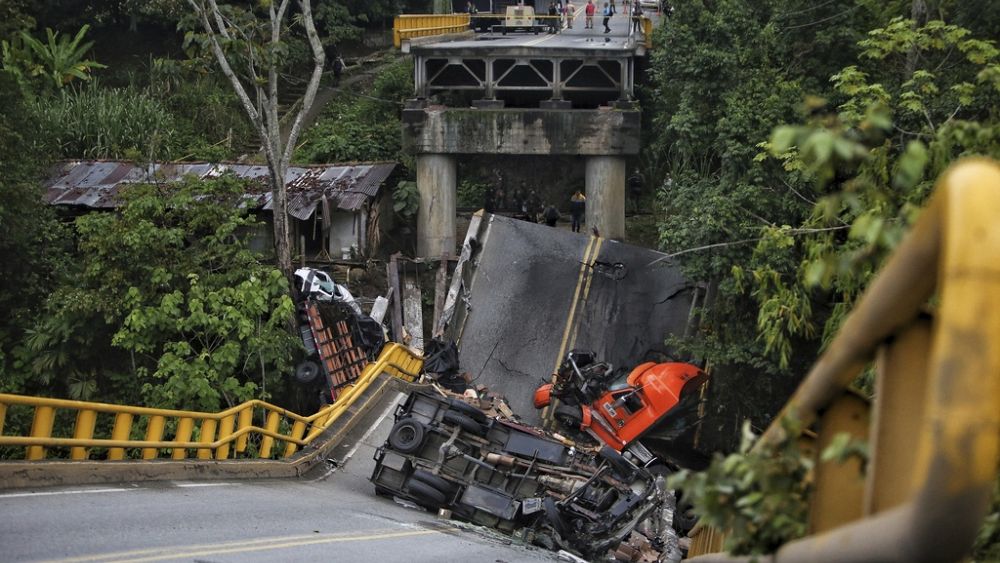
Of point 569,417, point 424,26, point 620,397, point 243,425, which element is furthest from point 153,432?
point 424,26

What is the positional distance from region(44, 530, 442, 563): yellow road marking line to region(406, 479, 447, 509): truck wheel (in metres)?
3.39

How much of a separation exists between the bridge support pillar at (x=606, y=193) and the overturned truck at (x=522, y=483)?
59.6 ft

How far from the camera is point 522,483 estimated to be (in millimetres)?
17422

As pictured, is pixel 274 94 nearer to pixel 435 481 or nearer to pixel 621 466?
pixel 435 481

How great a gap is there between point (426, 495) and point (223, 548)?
6.15 m

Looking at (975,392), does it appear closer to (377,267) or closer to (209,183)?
(209,183)

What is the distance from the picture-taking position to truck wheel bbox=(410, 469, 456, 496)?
54.1 feet

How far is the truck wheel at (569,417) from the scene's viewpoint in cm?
2283

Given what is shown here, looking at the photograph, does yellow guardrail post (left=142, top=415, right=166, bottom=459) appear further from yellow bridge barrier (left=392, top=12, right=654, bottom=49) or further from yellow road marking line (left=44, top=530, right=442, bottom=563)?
yellow bridge barrier (left=392, top=12, right=654, bottom=49)

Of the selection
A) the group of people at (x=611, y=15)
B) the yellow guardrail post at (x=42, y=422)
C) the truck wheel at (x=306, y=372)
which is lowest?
the truck wheel at (x=306, y=372)

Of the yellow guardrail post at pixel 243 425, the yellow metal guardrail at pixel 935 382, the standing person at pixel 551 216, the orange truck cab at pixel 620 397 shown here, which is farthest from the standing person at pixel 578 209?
the yellow metal guardrail at pixel 935 382

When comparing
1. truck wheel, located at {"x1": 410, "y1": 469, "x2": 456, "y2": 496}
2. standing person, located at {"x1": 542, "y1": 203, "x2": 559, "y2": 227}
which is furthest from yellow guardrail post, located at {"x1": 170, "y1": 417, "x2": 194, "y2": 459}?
standing person, located at {"x1": 542, "y1": 203, "x2": 559, "y2": 227}

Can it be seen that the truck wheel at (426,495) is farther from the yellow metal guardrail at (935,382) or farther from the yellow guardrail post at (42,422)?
the yellow metal guardrail at (935,382)

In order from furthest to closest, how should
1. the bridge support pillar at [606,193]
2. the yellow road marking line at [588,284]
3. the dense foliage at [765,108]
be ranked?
the bridge support pillar at [606,193], the yellow road marking line at [588,284], the dense foliage at [765,108]
